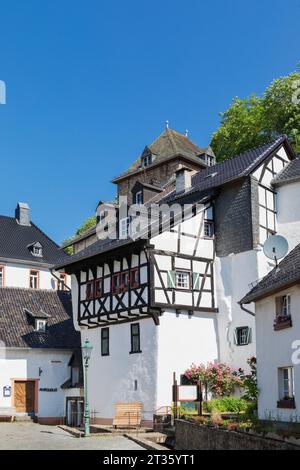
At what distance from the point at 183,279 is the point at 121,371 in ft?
16.3

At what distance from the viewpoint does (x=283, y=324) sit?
1986 cm

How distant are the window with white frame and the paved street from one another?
4.94 meters

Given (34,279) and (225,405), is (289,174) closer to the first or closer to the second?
(225,405)

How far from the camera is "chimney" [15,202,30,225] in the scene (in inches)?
2210

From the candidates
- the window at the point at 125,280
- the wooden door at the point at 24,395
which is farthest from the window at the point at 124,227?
the wooden door at the point at 24,395

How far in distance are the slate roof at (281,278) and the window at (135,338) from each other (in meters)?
9.60

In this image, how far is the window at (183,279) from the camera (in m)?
30.4

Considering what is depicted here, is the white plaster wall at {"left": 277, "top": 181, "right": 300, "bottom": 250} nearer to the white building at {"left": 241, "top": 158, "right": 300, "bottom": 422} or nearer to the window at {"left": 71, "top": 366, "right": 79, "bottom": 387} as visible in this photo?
the white building at {"left": 241, "top": 158, "right": 300, "bottom": 422}

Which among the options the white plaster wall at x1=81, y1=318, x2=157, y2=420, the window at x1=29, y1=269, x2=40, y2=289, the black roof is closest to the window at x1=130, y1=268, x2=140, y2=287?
the black roof

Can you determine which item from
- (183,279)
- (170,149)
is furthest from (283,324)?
(170,149)
